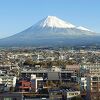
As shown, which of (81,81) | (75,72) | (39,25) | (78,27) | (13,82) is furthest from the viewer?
(78,27)

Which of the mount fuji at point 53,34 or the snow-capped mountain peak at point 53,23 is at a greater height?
the snow-capped mountain peak at point 53,23

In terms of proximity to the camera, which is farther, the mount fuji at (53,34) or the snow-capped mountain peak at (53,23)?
the mount fuji at (53,34)

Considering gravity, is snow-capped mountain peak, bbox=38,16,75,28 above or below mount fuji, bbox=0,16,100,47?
above

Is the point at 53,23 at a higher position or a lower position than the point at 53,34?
higher

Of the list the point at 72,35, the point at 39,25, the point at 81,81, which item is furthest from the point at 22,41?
the point at 81,81

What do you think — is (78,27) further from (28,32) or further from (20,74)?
(20,74)

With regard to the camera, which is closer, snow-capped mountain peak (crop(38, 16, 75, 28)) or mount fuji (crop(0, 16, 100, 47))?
snow-capped mountain peak (crop(38, 16, 75, 28))

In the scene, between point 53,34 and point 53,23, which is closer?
point 53,23

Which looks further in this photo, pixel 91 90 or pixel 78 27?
pixel 78 27
